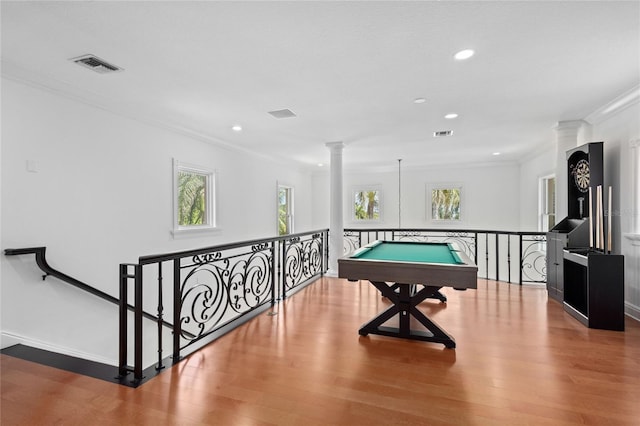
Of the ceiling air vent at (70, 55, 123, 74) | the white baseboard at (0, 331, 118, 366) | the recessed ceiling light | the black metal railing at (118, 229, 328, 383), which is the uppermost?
the ceiling air vent at (70, 55, 123, 74)

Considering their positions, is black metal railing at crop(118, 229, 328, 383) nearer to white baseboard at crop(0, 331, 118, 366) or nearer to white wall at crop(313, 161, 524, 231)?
white baseboard at crop(0, 331, 118, 366)

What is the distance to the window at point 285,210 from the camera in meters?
7.99

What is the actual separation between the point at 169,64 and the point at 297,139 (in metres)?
2.95

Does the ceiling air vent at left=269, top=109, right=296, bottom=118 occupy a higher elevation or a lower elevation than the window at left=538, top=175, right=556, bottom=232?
higher

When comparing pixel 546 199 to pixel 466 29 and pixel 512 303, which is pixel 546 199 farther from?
pixel 466 29

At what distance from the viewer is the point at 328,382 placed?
220 centimetres

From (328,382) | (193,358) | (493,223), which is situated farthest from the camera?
(493,223)

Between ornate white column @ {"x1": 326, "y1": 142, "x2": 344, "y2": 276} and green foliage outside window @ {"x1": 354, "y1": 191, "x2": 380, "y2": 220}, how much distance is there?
3346 millimetres

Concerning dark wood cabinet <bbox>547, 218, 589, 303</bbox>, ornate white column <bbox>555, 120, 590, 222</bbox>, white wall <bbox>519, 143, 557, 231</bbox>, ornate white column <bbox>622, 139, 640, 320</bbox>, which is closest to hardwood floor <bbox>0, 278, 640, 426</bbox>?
ornate white column <bbox>622, 139, 640, 320</bbox>

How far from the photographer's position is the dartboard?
12.9ft

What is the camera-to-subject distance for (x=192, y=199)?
528 cm

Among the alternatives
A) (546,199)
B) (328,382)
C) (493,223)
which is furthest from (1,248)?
(493,223)

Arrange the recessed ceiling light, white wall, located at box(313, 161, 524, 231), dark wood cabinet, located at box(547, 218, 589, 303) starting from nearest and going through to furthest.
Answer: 1. the recessed ceiling light
2. dark wood cabinet, located at box(547, 218, 589, 303)
3. white wall, located at box(313, 161, 524, 231)

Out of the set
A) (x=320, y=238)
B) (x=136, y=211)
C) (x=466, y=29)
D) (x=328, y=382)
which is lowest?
(x=328, y=382)
